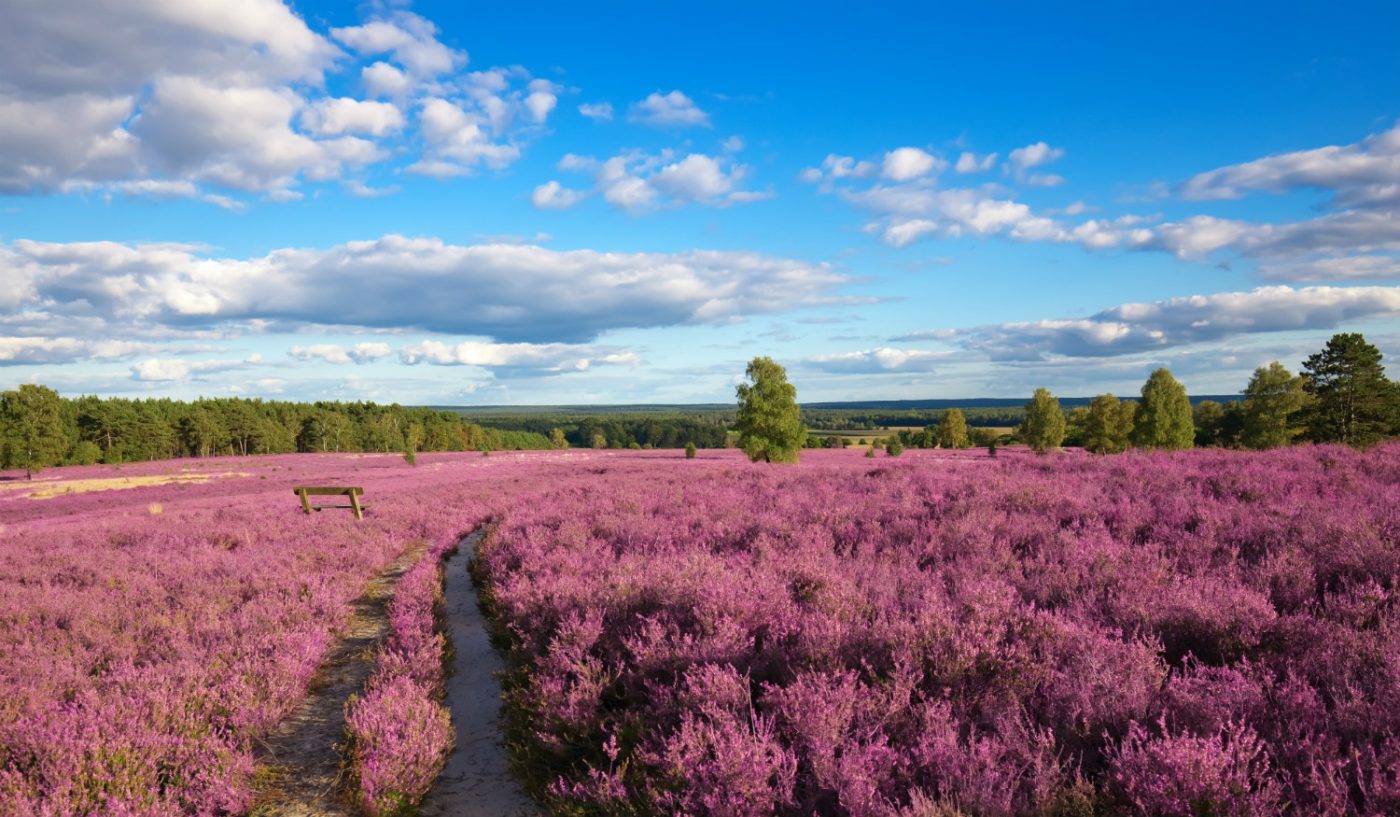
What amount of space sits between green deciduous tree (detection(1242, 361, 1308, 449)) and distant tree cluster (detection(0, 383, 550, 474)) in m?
73.0

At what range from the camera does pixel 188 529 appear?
50.8 feet

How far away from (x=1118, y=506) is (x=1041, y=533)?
1.72m

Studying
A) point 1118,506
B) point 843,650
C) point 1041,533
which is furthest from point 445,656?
Result: point 1118,506

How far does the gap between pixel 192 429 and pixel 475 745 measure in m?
118

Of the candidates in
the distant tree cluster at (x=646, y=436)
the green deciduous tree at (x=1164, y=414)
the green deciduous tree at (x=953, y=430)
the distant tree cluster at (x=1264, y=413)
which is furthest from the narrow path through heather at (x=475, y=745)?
the distant tree cluster at (x=646, y=436)

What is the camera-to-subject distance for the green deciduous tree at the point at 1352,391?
3641cm

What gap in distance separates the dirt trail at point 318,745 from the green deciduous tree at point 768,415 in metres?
36.2

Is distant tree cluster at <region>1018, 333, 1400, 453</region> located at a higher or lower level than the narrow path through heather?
higher

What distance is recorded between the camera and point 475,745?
5836mm

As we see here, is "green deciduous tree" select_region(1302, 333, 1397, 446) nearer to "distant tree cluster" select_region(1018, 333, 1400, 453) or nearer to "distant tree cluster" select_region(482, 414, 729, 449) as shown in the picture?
"distant tree cluster" select_region(1018, 333, 1400, 453)

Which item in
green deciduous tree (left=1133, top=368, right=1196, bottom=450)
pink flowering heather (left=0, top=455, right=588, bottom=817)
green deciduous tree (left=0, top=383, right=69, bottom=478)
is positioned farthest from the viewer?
green deciduous tree (left=0, top=383, right=69, bottom=478)

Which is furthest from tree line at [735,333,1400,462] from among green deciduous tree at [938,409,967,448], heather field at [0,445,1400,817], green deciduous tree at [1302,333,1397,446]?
heather field at [0,445,1400,817]

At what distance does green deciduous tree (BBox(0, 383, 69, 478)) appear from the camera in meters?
60.1

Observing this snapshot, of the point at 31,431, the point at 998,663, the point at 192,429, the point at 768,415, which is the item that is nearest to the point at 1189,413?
the point at 768,415
